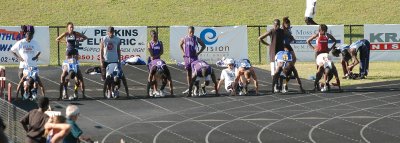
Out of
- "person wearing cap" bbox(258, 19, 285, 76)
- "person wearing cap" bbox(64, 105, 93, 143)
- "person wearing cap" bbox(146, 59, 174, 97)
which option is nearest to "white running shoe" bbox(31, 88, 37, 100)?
"person wearing cap" bbox(146, 59, 174, 97)

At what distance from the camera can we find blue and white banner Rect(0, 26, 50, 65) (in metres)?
37.1

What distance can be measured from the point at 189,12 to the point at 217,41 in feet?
34.5

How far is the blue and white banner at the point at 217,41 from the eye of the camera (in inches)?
1497

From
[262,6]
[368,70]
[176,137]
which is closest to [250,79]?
[368,70]

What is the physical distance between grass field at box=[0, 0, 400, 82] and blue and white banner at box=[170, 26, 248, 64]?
8558mm

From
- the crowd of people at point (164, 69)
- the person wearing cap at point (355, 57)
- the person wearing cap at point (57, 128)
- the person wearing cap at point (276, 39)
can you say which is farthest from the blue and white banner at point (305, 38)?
the person wearing cap at point (57, 128)

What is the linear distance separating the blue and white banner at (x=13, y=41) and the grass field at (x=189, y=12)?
29.3ft

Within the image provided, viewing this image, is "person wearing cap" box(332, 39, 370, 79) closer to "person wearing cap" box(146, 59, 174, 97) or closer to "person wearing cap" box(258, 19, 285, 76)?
"person wearing cap" box(258, 19, 285, 76)

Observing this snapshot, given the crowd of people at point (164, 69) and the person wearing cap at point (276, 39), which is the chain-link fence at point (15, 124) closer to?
the crowd of people at point (164, 69)

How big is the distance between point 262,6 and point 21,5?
9.99 meters

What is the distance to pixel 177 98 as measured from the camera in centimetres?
2981

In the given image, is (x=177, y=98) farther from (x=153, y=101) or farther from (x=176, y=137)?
(x=176, y=137)

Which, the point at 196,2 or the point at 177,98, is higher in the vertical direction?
the point at 196,2

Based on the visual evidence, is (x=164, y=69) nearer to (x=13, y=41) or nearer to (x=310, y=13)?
(x=13, y=41)
